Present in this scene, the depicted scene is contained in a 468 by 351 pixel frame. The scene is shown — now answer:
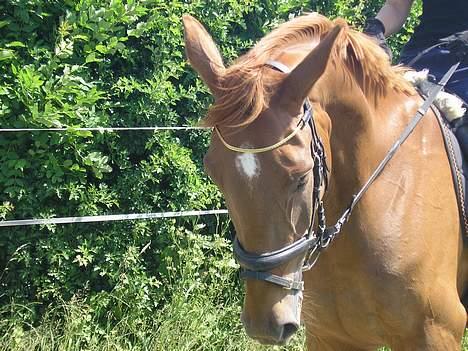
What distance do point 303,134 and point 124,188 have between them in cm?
238

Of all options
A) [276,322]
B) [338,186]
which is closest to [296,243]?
[276,322]

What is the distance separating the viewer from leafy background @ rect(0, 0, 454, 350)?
4191 mm

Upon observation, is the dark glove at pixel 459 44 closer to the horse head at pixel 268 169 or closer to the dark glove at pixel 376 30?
the dark glove at pixel 376 30

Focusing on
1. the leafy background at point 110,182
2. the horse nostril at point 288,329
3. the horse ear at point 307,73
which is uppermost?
the horse ear at point 307,73

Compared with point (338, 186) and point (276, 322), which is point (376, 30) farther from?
point (276, 322)

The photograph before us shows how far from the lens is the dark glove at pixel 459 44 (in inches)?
138

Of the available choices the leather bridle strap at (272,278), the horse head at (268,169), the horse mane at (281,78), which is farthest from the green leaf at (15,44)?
the leather bridle strap at (272,278)

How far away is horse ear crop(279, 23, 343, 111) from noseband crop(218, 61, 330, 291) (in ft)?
0.26

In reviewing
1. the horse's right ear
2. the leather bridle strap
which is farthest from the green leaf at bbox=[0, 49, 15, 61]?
the leather bridle strap

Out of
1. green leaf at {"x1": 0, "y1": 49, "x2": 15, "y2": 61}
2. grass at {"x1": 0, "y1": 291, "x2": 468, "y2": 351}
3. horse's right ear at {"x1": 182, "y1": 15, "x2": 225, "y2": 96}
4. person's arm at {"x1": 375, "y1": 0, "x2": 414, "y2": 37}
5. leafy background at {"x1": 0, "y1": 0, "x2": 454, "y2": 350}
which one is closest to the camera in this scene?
horse's right ear at {"x1": 182, "y1": 15, "x2": 225, "y2": 96}

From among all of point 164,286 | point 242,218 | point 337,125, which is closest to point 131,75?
point 164,286

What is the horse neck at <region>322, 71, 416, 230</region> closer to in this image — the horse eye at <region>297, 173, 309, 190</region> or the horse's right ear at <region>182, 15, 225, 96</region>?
the horse eye at <region>297, 173, 309, 190</region>

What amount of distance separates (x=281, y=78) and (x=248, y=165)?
1.20ft

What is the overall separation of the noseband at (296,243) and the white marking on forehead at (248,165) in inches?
0.8
